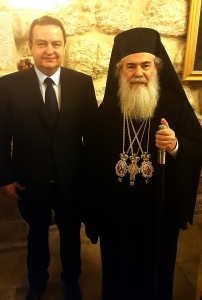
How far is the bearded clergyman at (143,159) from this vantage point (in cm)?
139

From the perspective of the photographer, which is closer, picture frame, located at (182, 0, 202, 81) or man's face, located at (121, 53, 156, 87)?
man's face, located at (121, 53, 156, 87)

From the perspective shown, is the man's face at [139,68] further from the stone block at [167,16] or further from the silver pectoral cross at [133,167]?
the stone block at [167,16]

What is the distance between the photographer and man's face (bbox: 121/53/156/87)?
137cm

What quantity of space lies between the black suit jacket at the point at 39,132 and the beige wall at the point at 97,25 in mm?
577

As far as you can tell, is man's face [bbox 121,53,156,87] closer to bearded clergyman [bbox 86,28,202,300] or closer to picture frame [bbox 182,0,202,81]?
bearded clergyman [bbox 86,28,202,300]

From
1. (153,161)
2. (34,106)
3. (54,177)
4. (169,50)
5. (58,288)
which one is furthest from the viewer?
(169,50)

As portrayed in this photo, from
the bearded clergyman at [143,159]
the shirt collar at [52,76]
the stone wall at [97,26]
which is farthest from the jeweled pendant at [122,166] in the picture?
the stone wall at [97,26]

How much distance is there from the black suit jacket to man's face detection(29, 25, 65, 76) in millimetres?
116

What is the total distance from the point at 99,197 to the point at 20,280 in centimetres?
107

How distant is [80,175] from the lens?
5.64 feet

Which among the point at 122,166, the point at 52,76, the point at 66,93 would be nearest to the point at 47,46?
the point at 52,76

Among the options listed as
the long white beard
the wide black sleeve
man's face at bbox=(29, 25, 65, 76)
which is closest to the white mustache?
the long white beard

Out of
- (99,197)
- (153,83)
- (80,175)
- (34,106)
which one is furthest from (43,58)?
(99,197)

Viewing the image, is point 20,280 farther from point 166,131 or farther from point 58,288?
point 166,131
